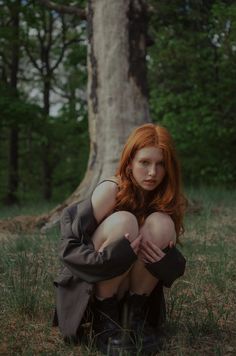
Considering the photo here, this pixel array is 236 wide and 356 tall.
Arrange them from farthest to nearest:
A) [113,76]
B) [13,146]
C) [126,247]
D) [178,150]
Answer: [13,146], [178,150], [113,76], [126,247]

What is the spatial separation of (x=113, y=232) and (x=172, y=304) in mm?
744

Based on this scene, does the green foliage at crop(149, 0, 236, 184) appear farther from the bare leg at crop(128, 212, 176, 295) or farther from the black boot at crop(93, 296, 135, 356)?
the black boot at crop(93, 296, 135, 356)

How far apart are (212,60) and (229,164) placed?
2.89 m

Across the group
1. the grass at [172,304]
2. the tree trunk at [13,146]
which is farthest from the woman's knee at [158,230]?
the tree trunk at [13,146]

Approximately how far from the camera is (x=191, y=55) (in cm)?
1312

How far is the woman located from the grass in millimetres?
163

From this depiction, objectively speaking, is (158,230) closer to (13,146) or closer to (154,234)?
(154,234)

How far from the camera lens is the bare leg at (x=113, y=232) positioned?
2.64 metres

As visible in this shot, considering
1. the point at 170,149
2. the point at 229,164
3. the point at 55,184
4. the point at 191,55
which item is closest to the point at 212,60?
the point at 191,55

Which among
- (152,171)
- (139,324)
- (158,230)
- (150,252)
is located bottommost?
(139,324)

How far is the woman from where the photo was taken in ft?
8.68

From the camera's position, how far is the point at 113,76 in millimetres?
6852

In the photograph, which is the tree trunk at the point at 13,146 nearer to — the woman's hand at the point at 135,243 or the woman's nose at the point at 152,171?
the woman's nose at the point at 152,171

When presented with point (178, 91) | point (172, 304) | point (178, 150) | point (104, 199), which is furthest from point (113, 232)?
point (178, 150)
